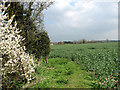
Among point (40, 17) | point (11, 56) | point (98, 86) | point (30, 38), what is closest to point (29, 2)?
point (40, 17)

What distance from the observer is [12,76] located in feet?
16.6

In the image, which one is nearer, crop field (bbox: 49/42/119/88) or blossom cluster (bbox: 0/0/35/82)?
blossom cluster (bbox: 0/0/35/82)

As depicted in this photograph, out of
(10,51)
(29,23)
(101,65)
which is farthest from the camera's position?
(101,65)

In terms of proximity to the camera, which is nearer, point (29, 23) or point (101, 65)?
point (29, 23)

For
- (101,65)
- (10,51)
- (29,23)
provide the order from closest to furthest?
1. (10,51)
2. (29,23)
3. (101,65)

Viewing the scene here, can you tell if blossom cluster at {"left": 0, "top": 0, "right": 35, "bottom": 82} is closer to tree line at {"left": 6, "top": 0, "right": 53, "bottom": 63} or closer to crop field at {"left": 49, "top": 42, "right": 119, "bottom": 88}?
tree line at {"left": 6, "top": 0, "right": 53, "bottom": 63}

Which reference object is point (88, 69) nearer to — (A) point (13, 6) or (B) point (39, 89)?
(B) point (39, 89)

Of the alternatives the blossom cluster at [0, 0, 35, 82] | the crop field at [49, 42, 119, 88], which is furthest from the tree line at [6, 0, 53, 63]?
the crop field at [49, 42, 119, 88]

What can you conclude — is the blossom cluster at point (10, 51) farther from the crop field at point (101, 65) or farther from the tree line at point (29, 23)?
the crop field at point (101, 65)

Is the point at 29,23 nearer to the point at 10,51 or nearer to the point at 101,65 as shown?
the point at 10,51

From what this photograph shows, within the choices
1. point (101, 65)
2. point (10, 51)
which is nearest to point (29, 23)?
point (10, 51)

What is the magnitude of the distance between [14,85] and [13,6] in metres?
4.12

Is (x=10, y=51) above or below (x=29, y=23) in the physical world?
below

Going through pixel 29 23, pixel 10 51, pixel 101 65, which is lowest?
pixel 101 65
